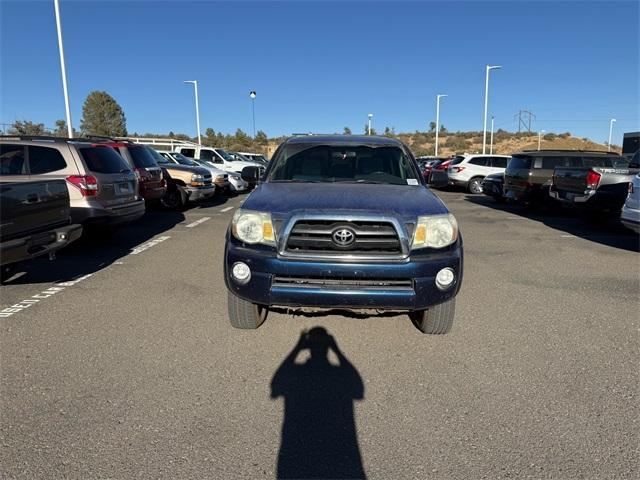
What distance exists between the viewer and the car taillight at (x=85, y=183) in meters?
6.84

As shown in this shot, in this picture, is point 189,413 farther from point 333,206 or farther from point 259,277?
point 333,206

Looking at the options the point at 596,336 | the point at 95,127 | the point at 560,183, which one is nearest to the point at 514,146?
the point at 95,127

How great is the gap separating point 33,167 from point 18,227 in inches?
104

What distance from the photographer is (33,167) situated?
6801mm

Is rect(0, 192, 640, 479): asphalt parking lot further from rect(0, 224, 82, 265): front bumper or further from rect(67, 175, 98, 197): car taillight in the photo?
rect(67, 175, 98, 197): car taillight

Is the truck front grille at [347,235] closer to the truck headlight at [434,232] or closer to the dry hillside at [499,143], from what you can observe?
the truck headlight at [434,232]

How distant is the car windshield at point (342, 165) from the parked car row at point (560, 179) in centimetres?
83

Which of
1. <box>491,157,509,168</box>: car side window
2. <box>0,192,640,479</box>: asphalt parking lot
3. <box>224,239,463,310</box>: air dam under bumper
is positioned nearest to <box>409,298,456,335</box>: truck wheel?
<box>0,192,640,479</box>: asphalt parking lot

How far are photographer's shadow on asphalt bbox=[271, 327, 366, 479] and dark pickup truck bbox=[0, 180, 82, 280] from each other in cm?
303

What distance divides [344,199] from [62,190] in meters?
3.63

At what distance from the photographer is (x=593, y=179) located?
31.1ft

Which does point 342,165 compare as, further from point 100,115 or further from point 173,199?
point 100,115

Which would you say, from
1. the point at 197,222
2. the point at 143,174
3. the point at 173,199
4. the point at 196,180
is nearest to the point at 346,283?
the point at 197,222

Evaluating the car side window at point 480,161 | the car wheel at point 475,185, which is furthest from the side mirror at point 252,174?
the car side window at point 480,161
